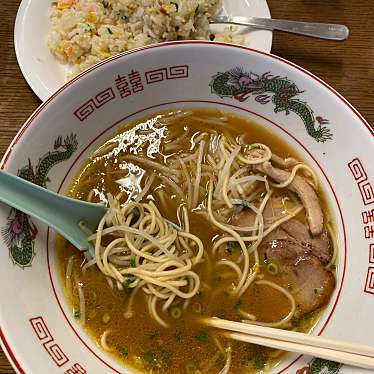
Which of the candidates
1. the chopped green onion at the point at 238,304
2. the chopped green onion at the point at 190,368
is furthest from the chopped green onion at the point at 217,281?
the chopped green onion at the point at 190,368

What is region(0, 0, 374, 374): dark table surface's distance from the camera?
2504 mm

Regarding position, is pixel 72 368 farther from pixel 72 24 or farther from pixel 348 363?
pixel 72 24

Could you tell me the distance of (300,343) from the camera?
1.63m

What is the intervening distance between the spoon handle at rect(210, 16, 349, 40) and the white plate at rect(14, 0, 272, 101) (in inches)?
1.9

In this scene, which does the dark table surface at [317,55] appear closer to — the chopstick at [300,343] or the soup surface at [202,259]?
the soup surface at [202,259]

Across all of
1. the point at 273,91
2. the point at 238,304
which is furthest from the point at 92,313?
the point at 273,91

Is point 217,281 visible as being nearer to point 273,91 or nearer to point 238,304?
point 238,304

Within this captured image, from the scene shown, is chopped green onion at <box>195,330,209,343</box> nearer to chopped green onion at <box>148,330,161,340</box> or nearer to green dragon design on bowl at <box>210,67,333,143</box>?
chopped green onion at <box>148,330,161,340</box>

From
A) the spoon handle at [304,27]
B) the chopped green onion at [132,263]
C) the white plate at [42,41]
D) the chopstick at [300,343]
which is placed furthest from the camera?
the spoon handle at [304,27]

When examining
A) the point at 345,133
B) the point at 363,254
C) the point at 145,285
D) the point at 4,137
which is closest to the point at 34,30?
the point at 4,137

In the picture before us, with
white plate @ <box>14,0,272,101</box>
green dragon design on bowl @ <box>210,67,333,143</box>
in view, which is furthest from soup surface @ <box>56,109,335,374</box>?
white plate @ <box>14,0,272,101</box>

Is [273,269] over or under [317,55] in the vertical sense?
Answer: under

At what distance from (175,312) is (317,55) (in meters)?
1.79

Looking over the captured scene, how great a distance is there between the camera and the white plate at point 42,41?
97.2 inches
